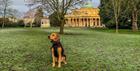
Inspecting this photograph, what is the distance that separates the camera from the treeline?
284 feet

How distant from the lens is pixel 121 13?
96.9 m

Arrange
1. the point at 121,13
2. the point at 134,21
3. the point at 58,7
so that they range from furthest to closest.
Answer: the point at 121,13 < the point at 134,21 < the point at 58,7

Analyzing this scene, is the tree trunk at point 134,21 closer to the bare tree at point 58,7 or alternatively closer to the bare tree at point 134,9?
the bare tree at point 134,9

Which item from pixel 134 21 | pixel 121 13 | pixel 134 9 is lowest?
pixel 134 21

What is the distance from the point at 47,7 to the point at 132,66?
156ft

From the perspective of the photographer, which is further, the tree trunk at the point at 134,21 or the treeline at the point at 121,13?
the tree trunk at the point at 134,21

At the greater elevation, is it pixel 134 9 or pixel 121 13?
pixel 134 9

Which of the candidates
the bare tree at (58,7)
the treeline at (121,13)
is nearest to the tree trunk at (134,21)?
the treeline at (121,13)

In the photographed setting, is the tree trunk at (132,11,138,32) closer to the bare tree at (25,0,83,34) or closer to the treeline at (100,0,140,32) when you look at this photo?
the treeline at (100,0,140,32)

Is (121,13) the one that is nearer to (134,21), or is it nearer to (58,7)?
(134,21)

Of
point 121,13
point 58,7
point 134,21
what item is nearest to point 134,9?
point 134,21

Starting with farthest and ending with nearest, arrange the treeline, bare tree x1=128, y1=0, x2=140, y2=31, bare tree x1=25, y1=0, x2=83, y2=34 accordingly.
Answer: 1. bare tree x1=128, y1=0, x2=140, y2=31
2. the treeline
3. bare tree x1=25, y1=0, x2=83, y2=34

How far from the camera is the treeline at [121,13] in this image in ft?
284

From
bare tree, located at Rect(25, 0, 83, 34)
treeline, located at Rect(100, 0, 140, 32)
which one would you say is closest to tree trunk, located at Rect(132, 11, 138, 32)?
treeline, located at Rect(100, 0, 140, 32)
